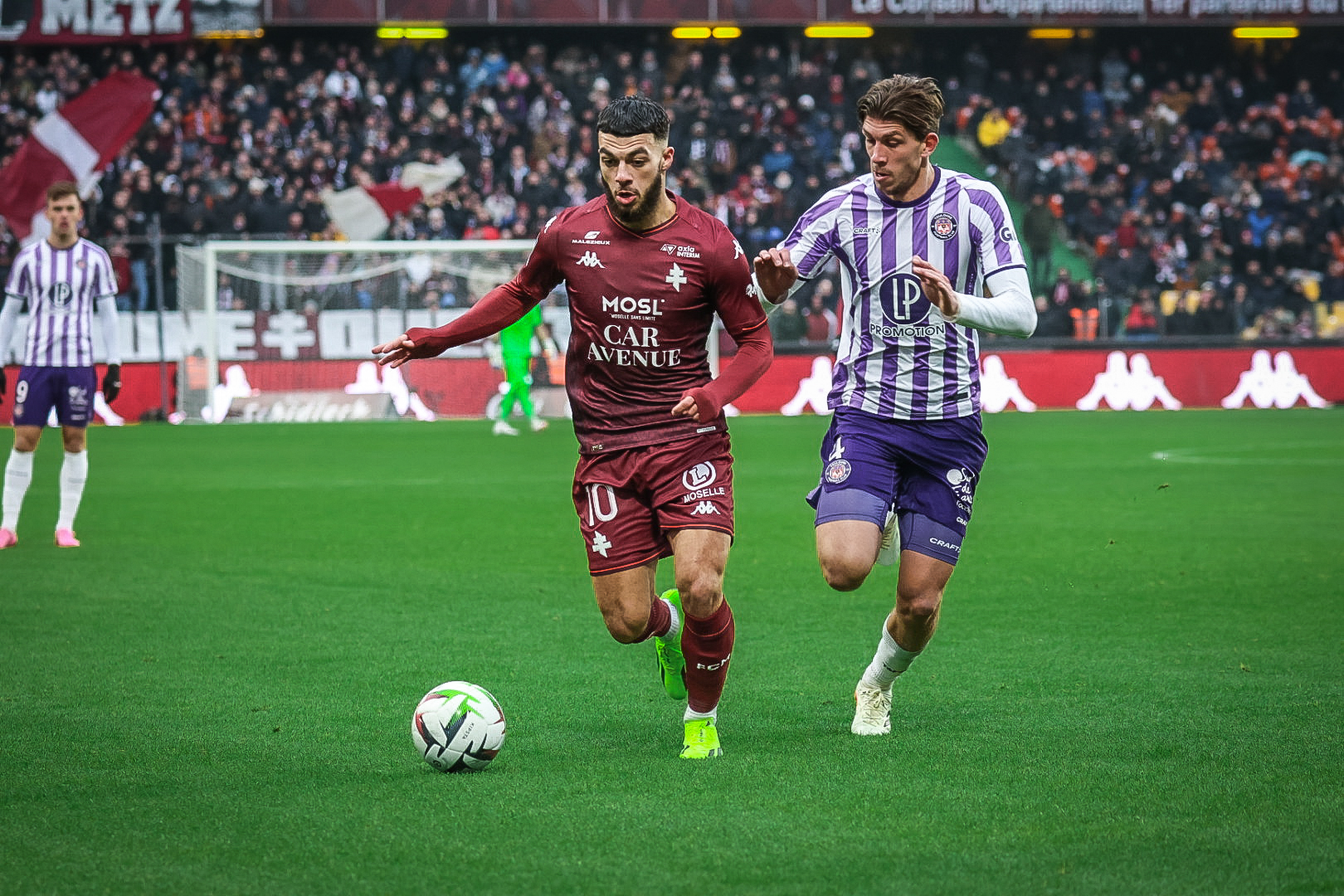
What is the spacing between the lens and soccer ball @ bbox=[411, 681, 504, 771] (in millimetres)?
4586

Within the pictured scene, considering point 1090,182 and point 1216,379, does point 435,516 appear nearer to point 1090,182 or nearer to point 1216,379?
point 1216,379

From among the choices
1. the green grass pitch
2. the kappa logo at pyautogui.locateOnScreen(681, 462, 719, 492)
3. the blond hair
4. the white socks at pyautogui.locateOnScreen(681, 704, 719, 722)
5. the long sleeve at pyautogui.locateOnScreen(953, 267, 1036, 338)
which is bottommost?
the green grass pitch

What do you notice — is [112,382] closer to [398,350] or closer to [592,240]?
[398,350]

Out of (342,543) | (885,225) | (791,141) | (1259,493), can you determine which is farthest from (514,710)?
(791,141)

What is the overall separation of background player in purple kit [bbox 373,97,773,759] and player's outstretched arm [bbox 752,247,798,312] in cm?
5

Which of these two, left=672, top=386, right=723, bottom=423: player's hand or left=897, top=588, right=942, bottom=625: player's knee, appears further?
left=897, top=588, right=942, bottom=625: player's knee

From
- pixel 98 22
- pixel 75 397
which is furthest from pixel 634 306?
pixel 98 22

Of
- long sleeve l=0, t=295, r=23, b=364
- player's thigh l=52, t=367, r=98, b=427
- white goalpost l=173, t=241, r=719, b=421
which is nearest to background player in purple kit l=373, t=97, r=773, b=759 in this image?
player's thigh l=52, t=367, r=98, b=427

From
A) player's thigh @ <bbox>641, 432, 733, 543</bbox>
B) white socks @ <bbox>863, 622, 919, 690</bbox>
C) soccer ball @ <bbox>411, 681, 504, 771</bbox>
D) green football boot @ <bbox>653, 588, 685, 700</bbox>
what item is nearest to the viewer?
soccer ball @ <bbox>411, 681, 504, 771</bbox>

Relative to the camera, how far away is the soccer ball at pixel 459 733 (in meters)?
4.59

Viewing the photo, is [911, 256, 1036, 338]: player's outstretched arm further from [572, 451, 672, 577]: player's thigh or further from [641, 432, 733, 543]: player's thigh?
[572, 451, 672, 577]: player's thigh

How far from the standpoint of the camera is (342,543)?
33.8 feet

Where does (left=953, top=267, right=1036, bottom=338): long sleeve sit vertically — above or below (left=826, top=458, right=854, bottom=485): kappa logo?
above

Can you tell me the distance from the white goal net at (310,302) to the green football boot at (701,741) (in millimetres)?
19862
